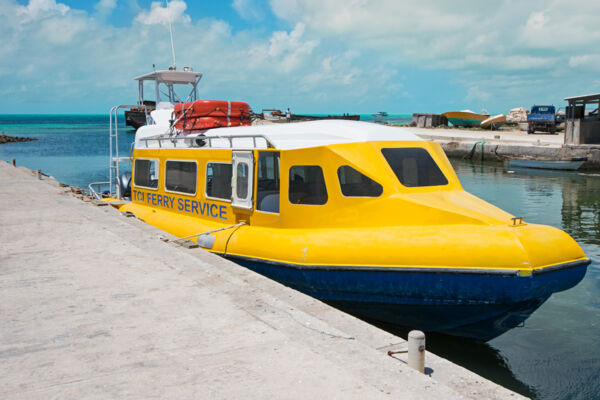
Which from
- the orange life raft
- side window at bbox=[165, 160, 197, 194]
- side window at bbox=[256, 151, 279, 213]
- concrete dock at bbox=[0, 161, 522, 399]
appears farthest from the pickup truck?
concrete dock at bbox=[0, 161, 522, 399]

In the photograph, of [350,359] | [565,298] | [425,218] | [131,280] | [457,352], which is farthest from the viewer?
[565,298]

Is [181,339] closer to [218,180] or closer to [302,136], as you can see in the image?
[302,136]

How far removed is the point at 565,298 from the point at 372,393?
20.8ft

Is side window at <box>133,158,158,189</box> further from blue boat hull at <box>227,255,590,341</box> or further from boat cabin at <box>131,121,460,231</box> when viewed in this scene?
blue boat hull at <box>227,255,590,341</box>

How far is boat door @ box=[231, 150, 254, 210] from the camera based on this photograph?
7.30 metres

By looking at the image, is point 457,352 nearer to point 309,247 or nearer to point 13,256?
point 309,247

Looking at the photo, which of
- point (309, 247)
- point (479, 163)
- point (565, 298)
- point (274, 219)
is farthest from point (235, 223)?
point (479, 163)

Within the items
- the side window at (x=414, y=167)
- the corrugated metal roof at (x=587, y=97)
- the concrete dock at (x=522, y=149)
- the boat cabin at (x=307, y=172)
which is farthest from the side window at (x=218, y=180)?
the corrugated metal roof at (x=587, y=97)

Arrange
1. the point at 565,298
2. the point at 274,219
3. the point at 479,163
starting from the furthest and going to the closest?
the point at 479,163 → the point at 565,298 → the point at 274,219

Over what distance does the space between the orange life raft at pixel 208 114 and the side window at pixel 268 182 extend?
2.10 metres

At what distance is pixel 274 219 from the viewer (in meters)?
7.05

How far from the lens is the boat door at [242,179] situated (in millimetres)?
7297

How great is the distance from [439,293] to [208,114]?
18.0 ft

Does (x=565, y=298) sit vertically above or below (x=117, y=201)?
below
